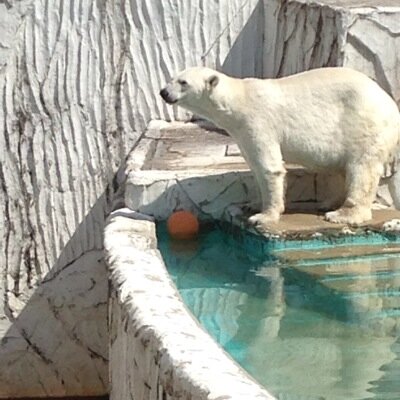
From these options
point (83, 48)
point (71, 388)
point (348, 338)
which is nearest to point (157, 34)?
point (83, 48)

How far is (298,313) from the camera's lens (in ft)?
12.7

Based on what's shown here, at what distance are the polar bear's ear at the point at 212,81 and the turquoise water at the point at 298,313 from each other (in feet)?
1.91

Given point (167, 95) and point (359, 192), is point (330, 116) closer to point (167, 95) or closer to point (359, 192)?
point (359, 192)

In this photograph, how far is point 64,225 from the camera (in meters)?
5.61

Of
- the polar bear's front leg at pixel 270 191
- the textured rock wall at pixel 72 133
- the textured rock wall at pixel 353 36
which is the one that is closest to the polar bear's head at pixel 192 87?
the polar bear's front leg at pixel 270 191

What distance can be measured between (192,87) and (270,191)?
1.58 ft

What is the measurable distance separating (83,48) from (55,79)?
0.19 meters

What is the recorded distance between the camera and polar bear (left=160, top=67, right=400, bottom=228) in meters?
4.45

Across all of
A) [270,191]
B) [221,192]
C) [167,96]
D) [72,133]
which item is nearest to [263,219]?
[270,191]

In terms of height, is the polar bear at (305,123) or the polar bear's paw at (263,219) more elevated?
the polar bear at (305,123)

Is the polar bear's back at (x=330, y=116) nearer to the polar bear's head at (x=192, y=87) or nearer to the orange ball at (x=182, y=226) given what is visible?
the polar bear's head at (x=192, y=87)

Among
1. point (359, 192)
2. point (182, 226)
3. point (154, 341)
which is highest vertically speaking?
point (154, 341)

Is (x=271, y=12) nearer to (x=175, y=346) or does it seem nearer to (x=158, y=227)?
(x=158, y=227)

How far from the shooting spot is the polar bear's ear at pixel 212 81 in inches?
175
